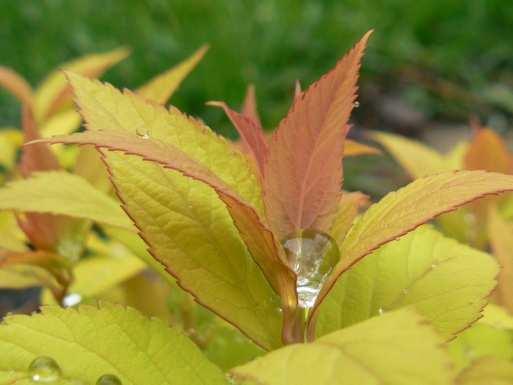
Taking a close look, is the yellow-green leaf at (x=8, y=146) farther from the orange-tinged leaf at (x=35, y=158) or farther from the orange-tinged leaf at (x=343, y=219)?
the orange-tinged leaf at (x=343, y=219)

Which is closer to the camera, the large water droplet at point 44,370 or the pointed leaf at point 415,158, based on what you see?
the large water droplet at point 44,370

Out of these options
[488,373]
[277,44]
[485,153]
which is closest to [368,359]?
[488,373]

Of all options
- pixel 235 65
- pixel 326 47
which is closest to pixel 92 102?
pixel 235 65

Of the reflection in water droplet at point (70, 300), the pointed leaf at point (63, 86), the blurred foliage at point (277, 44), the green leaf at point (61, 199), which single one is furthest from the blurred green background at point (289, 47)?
the green leaf at point (61, 199)

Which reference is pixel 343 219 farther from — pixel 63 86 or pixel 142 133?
pixel 63 86

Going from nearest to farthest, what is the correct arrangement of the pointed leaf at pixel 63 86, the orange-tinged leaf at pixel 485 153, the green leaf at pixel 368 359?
the green leaf at pixel 368 359, the orange-tinged leaf at pixel 485 153, the pointed leaf at pixel 63 86

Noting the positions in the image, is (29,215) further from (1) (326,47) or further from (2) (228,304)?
(1) (326,47)
